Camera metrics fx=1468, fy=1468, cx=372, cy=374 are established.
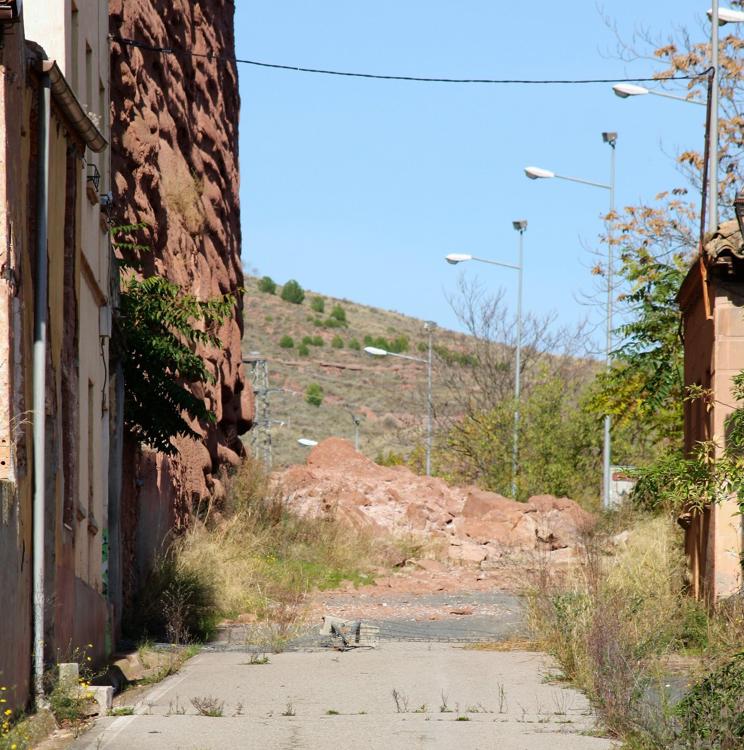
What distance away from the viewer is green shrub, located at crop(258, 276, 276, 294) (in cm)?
10319

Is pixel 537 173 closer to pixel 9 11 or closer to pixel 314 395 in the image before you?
pixel 9 11

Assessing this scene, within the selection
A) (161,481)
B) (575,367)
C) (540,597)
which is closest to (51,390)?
(540,597)

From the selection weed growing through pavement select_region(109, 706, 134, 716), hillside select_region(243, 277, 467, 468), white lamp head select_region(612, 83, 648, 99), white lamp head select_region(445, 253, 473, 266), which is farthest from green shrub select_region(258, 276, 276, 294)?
weed growing through pavement select_region(109, 706, 134, 716)

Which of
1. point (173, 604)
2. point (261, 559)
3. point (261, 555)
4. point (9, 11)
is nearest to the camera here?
point (9, 11)

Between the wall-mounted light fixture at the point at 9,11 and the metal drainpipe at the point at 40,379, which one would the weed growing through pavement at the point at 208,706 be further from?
the wall-mounted light fixture at the point at 9,11

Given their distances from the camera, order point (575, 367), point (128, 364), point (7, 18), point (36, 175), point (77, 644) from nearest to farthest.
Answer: point (7, 18)
point (36, 175)
point (77, 644)
point (128, 364)
point (575, 367)

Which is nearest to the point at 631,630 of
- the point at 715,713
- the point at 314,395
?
the point at 715,713

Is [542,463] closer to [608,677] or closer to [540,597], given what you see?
[540,597]

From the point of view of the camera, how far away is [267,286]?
10394cm

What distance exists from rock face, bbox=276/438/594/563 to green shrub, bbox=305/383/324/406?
126ft

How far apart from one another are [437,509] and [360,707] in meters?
27.4

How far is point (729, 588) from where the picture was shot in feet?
57.7

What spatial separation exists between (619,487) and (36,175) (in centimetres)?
3533

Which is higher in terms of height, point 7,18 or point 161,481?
point 7,18
